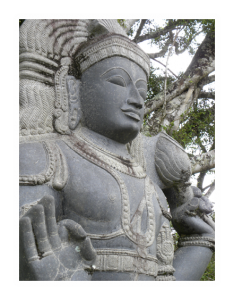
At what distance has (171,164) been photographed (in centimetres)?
391

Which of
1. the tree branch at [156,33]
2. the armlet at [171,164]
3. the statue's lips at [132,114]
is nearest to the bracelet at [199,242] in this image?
the armlet at [171,164]

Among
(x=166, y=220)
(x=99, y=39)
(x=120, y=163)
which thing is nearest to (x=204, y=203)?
(x=166, y=220)

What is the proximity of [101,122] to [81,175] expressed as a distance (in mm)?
590

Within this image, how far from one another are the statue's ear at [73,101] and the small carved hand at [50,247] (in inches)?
42.7

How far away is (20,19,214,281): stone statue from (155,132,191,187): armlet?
1 cm

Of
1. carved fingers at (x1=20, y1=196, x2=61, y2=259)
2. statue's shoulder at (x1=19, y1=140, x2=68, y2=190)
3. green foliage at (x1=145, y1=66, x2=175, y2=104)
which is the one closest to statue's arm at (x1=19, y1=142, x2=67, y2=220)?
statue's shoulder at (x1=19, y1=140, x2=68, y2=190)

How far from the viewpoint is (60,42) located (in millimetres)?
3730

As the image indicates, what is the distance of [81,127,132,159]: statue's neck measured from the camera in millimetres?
3570

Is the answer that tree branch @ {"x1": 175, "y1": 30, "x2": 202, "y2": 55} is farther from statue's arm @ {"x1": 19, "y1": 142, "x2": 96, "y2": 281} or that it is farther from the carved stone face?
statue's arm @ {"x1": 19, "y1": 142, "x2": 96, "y2": 281}

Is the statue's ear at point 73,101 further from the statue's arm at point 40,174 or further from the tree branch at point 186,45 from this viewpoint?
the tree branch at point 186,45

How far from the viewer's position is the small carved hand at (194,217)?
3992 millimetres

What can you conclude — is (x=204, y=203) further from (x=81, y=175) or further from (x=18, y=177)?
(x=18, y=177)

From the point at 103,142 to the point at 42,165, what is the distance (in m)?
0.69

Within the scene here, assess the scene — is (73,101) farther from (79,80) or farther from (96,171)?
(96,171)
